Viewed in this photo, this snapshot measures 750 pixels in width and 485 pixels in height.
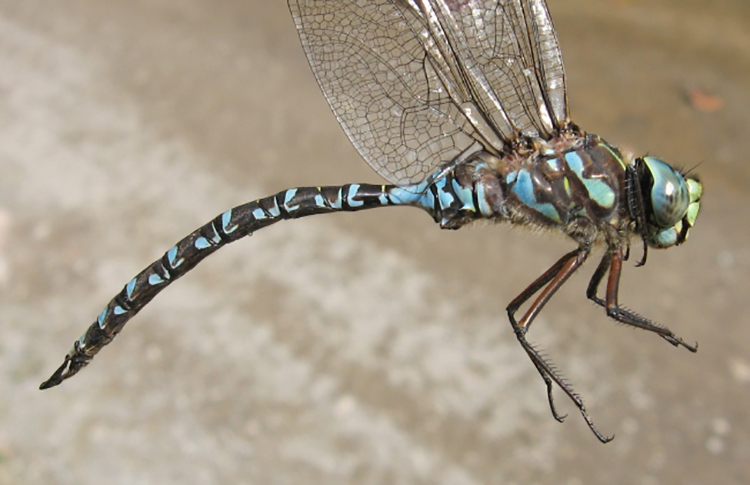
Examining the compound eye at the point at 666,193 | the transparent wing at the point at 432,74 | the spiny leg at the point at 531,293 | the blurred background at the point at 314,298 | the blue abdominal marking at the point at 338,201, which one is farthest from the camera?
the blurred background at the point at 314,298

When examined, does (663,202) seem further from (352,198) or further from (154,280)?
(154,280)

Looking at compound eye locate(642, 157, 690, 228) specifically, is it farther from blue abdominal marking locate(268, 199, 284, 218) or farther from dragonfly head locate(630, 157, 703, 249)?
blue abdominal marking locate(268, 199, 284, 218)

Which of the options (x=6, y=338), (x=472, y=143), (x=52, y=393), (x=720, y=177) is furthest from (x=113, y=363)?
(x=720, y=177)

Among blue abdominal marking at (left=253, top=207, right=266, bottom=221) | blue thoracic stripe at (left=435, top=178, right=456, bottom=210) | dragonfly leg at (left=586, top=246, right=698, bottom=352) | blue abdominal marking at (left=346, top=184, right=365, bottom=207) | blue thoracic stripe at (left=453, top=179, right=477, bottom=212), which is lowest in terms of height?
dragonfly leg at (left=586, top=246, right=698, bottom=352)

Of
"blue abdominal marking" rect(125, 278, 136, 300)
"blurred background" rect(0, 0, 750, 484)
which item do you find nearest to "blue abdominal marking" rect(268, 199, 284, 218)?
"blue abdominal marking" rect(125, 278, 136, 300)

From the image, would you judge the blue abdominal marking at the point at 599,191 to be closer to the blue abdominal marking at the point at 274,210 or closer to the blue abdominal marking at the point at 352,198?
the blue abdominal marking at the point at 352,198

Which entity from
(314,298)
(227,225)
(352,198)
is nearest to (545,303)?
(352,198)

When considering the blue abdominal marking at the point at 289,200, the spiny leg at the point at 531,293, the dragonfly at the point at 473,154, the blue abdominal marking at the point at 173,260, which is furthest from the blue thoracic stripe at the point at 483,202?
the blue abdominal marking at the point at 173,260

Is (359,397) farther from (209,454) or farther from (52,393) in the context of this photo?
(52,393)
